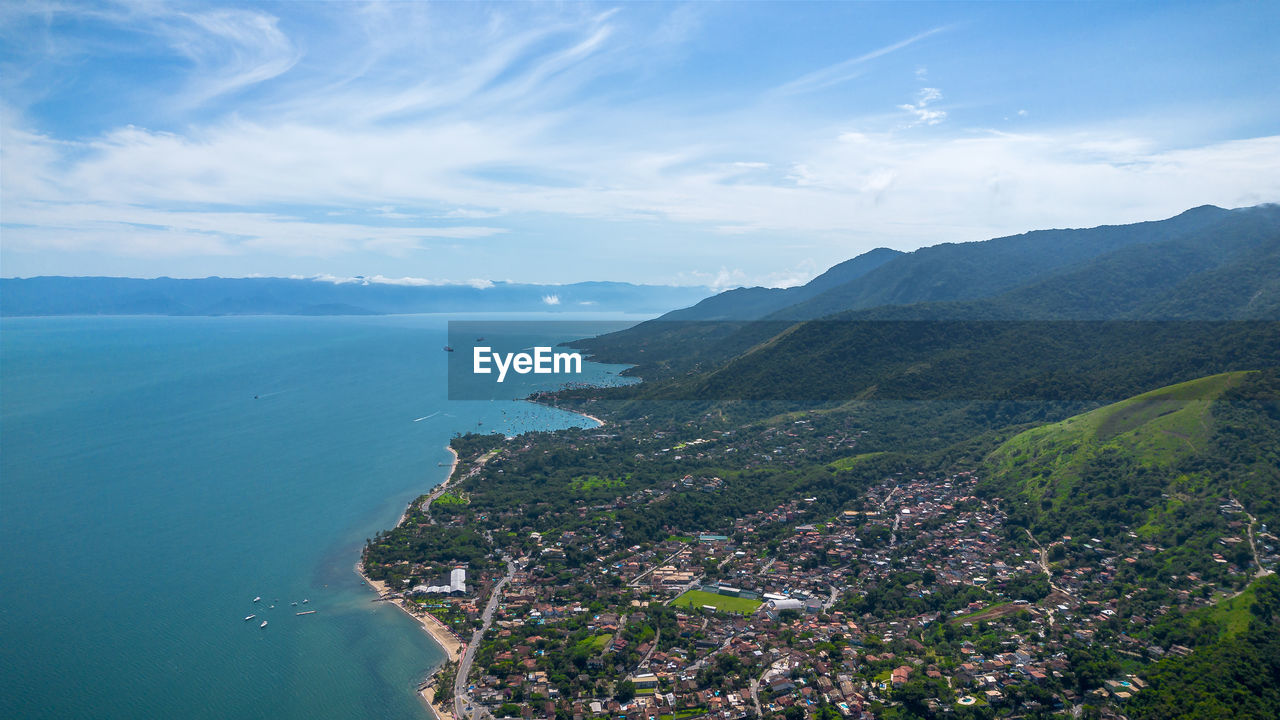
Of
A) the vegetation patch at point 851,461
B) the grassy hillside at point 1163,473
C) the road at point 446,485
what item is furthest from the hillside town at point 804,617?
the road at point 446,485

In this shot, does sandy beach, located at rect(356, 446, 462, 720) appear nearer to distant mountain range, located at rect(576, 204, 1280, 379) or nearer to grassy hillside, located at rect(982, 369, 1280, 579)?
grassy hillside, located at rect(982, 369, 1280, 579)

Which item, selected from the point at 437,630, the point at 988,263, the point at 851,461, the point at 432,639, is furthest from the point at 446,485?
the point at 988,263

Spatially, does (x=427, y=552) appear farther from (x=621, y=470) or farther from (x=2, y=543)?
(x=2, y=543)

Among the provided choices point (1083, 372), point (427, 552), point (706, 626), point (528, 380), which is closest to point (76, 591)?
point (427, 552)

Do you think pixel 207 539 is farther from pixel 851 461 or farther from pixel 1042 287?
pixel 1042 287

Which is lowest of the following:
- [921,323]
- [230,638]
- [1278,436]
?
[230,638]

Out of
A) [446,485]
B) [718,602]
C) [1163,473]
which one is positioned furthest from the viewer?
[446,485]

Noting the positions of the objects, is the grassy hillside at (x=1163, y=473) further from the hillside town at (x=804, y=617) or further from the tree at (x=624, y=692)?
the tree at (x=624, y=692)
